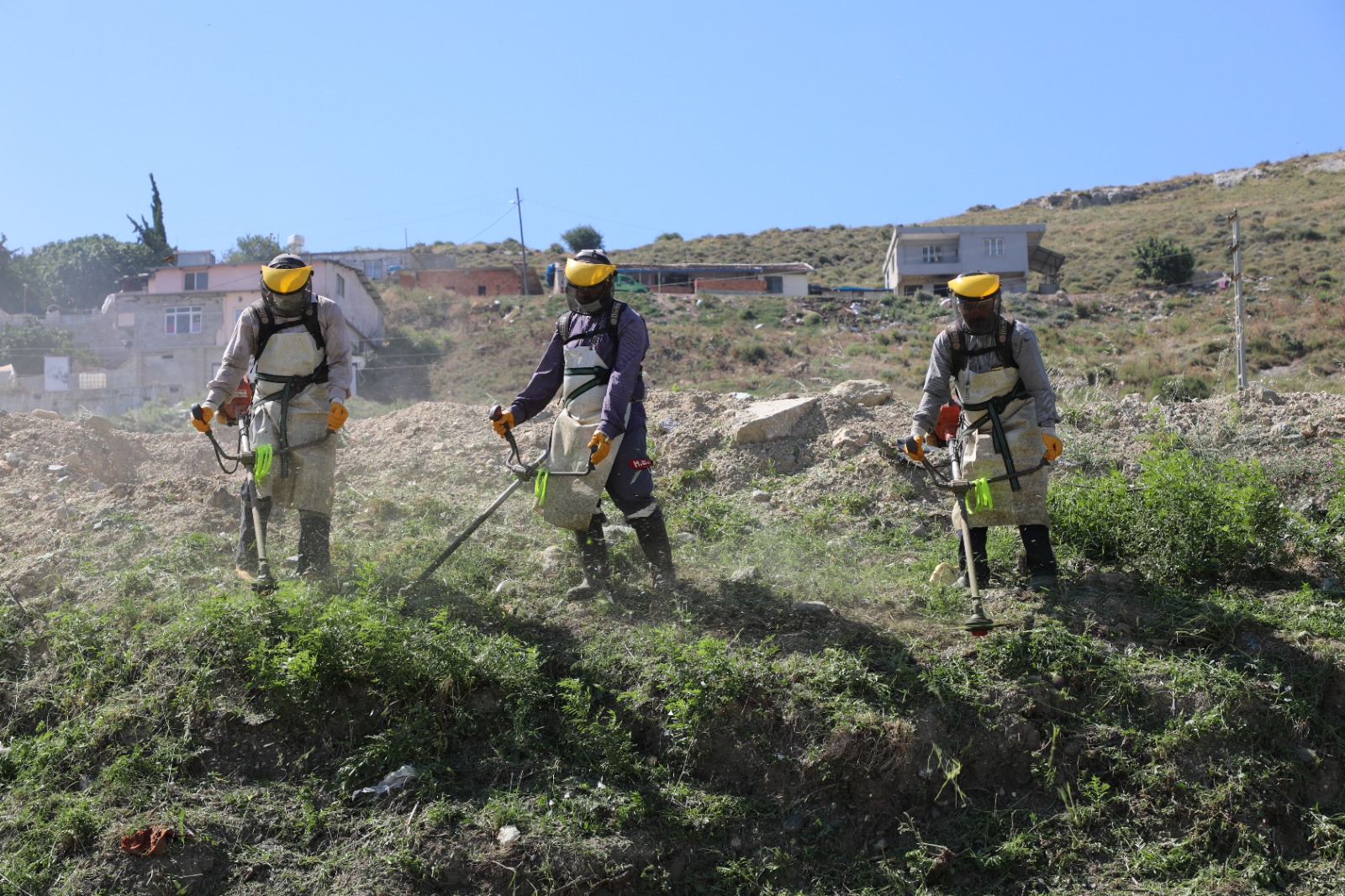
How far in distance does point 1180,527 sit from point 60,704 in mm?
5723

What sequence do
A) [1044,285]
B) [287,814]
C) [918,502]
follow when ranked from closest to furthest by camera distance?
[287,814], [918,502], [1044,285]

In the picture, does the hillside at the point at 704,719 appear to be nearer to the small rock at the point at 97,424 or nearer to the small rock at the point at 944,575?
the small rock at the point at 944,575

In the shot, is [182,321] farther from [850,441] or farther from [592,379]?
[592,379]

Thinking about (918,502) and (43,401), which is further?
(43,401)

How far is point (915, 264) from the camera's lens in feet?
154

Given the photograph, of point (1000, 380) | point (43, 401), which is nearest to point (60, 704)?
point (1000, 380)

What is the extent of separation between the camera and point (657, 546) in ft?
18.3

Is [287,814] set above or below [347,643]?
below

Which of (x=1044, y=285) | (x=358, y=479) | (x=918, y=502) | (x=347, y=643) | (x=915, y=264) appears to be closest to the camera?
(x=347, y=643)

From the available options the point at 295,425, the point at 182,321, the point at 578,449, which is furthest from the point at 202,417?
the point at 182,321

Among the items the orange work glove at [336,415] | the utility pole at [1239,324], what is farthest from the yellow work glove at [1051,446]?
the utility pole at [1239,324]

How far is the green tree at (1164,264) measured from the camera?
3994 cm

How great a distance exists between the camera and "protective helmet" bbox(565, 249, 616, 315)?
5305mm

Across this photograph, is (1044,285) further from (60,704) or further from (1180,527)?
(60,704)
